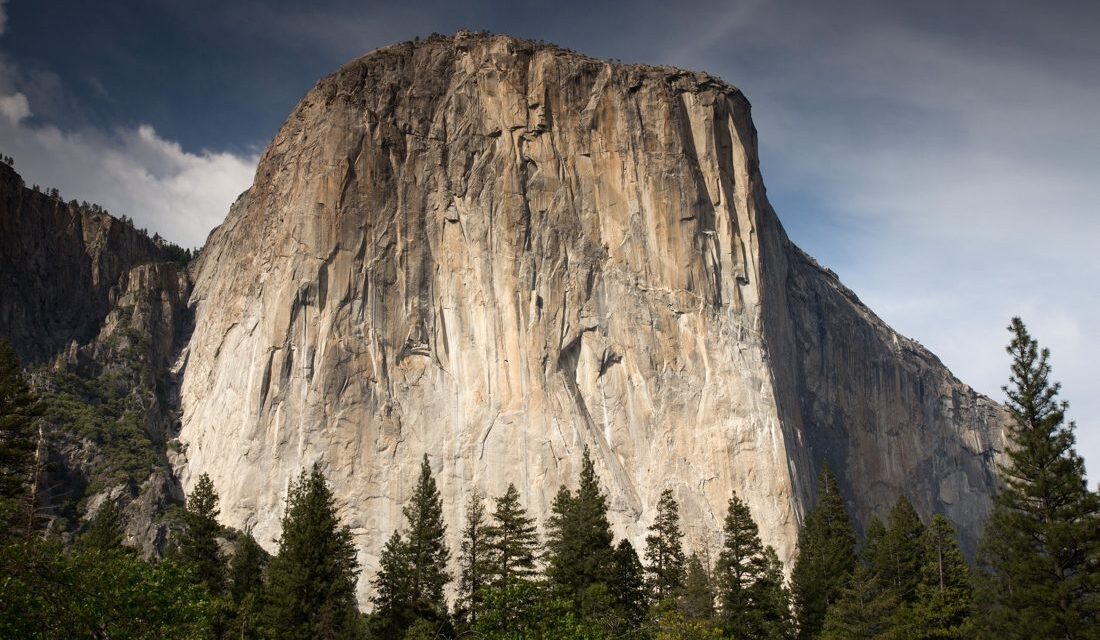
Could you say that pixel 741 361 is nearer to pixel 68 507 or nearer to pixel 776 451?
pixel 776 451

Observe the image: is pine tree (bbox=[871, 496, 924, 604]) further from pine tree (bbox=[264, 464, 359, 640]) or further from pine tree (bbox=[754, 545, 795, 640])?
pine tree (bbox=[264, 464, 359, 640])

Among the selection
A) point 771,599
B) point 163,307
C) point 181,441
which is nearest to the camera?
point 771,599

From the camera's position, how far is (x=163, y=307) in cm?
9194

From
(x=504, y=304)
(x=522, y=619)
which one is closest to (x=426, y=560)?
(x=522, y=619)

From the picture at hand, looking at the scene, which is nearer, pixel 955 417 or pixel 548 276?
pixel 548 276

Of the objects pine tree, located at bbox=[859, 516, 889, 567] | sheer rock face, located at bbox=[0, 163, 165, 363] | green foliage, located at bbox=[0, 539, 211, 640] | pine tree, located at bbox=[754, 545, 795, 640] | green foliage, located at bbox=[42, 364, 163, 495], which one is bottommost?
green foliage, located at bbox=[0, 539, 211, 640]

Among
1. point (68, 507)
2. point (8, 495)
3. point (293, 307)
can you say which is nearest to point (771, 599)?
point (8, 495)

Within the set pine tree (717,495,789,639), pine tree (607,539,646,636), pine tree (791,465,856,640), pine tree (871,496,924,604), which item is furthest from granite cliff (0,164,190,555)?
pine tree (871,496,924,604)

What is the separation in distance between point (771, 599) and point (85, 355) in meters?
67.7

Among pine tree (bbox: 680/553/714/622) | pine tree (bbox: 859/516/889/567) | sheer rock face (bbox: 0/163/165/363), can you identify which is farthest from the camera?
sheer rock face (bbox: 0/163/165/363)

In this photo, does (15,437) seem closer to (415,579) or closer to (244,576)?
(244,576)

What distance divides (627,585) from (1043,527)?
17.5 metres

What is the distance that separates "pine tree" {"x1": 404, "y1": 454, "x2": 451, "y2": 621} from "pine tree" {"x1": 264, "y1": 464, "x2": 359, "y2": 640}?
286cm

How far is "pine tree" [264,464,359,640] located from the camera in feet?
113
